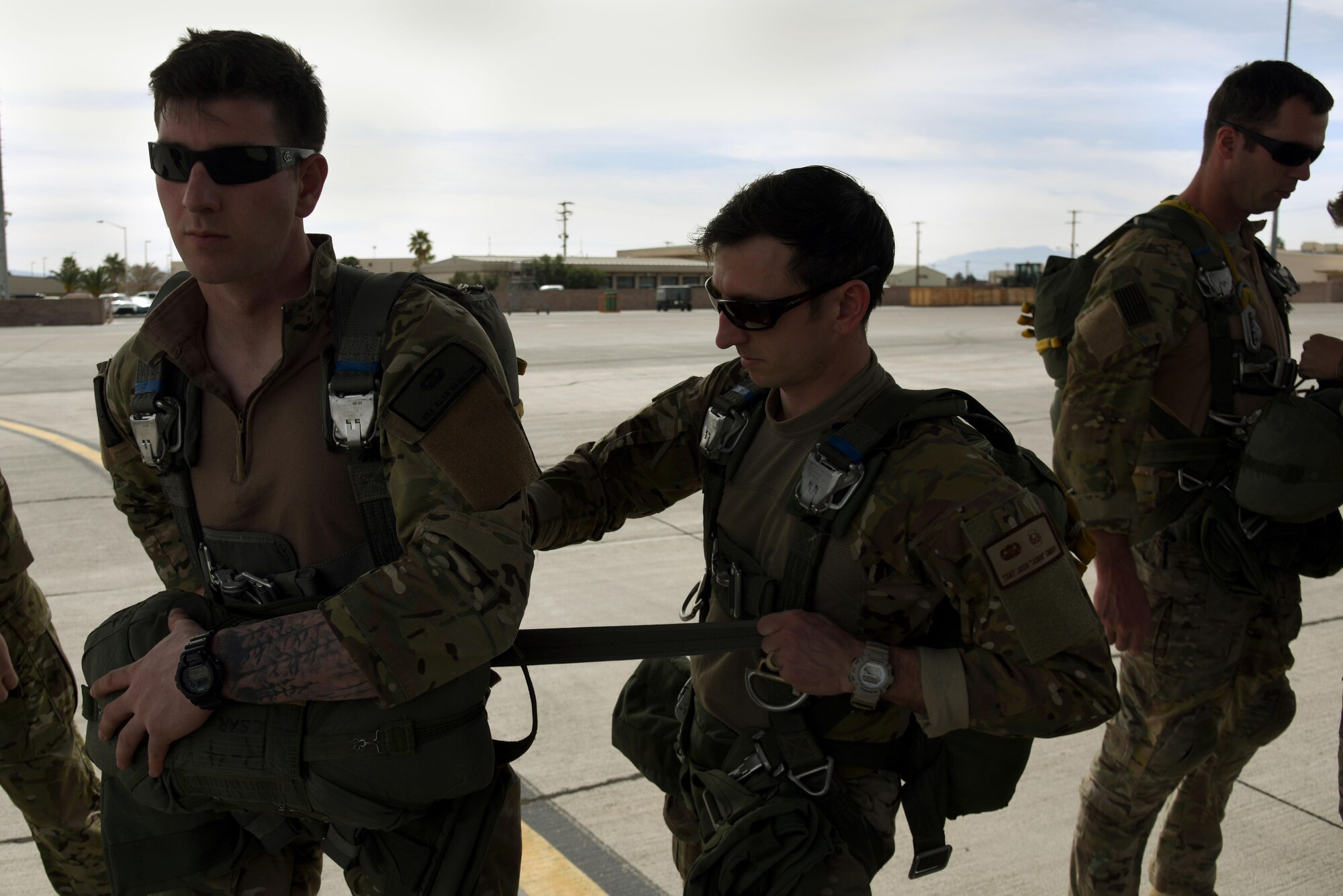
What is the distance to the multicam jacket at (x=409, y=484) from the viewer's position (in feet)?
5.53

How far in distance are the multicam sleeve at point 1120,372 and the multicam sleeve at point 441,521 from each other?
1.71 meters

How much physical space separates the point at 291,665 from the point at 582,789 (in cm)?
229

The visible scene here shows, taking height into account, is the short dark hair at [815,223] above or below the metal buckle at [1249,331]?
above

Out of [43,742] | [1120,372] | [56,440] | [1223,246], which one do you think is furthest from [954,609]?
[56,440]

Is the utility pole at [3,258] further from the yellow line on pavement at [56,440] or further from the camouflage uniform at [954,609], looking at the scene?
the camouflage uniform at [954,609]

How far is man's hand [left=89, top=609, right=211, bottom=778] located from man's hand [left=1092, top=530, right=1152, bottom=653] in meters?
2.25

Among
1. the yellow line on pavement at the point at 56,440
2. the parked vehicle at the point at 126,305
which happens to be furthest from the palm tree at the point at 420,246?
the yellow line on pavement at the point at 56,440

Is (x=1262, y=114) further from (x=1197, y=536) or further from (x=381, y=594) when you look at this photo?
(x=381, y=594)

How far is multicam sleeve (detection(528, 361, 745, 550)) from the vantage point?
2.39 meters

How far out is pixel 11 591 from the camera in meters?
2.76

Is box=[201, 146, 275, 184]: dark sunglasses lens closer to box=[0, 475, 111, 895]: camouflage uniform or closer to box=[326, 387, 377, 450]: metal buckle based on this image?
box=[326, 387, 377, 450]: metal buckle

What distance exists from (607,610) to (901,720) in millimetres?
3652

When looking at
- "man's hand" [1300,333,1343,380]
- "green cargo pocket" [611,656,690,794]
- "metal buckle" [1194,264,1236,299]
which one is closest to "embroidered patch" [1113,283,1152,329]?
"metal buckle" [1194,264,1236,299]

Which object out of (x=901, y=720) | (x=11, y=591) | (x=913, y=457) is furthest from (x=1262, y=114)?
(x=11, y=591)
